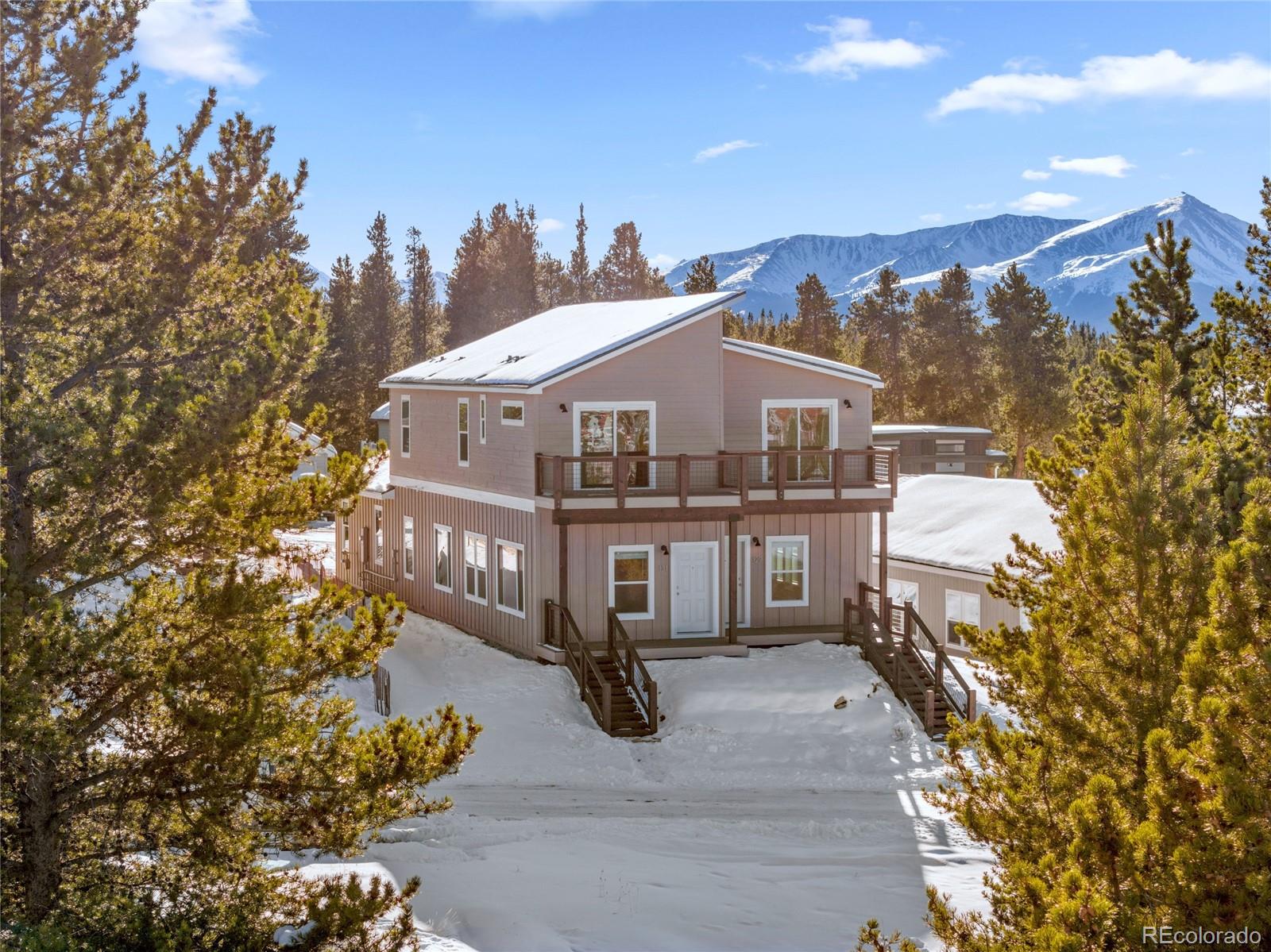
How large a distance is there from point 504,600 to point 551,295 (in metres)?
63.7

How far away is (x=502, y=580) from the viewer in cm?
2692

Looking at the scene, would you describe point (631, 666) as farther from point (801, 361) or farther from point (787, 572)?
point (801, 361)

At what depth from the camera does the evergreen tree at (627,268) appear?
83500 millimetres

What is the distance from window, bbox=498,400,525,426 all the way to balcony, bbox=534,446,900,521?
1347 millimetres

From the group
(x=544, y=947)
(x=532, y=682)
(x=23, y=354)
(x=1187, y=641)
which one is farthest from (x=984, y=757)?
(x=532, y=682)

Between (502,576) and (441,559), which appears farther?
(441,559)

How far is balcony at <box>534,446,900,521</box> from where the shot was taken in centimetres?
2453

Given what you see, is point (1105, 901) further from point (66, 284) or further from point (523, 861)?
point (66, 284)

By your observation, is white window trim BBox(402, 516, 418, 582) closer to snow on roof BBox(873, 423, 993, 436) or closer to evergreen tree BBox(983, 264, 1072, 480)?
snow on roof BBox(873, 423, 993, 436)

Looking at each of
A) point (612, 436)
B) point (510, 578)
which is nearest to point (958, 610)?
point (612, 436)

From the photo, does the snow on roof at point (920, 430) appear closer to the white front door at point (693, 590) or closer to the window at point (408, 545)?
the window at point (408, 545)

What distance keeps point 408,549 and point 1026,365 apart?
152ft

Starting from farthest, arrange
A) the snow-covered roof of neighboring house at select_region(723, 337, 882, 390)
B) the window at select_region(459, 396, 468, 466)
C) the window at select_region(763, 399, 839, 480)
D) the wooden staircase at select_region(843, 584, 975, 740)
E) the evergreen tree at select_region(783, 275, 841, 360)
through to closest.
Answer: the evergreen tree at select_region(783, 275, 841, 360) < the window at select_region(459, 396, 468, 466) < the window at select_region(763, 399, 839, 480) < the snow-covered roof of neighboring house at select_region(723, 337, 882, 390) < the wooden staircase at select_region(843, 584, 975, 740)

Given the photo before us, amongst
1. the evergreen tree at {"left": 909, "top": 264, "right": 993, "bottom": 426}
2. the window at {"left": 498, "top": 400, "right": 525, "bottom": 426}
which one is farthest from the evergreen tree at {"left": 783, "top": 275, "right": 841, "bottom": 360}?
the window at {"left": 498, "top": 400, "right": 525, "bottom": 426}
